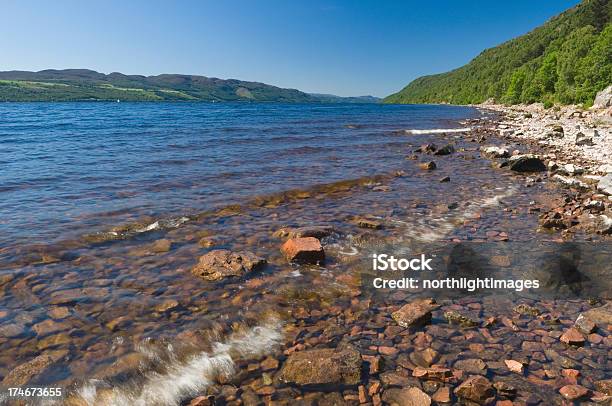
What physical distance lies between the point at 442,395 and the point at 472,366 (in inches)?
34.8

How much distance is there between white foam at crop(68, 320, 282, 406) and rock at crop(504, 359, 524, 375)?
3.58 meters

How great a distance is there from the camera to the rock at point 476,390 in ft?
15.9

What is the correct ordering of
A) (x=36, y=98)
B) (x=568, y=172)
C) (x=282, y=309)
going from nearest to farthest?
1. (x=282, y=309)
2. (x=568, y=172)
3. (x=36, y=98)

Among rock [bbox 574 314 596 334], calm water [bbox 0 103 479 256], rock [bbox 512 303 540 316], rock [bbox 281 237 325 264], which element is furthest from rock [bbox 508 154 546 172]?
rock [bbox 281 237 325 264]

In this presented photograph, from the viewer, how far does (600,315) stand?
6676 mm

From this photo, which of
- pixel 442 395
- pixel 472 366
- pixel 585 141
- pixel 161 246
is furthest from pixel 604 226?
pixel 585 141

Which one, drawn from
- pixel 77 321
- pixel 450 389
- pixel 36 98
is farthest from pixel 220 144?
pixel 36 98

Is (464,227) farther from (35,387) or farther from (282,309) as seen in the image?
(35,387)

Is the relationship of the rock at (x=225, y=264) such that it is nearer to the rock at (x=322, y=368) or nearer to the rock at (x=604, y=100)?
the rock at (x=322, y=368)

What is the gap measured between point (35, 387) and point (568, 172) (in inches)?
858

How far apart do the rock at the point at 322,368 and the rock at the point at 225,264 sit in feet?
10.5

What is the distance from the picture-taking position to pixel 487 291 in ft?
25.6

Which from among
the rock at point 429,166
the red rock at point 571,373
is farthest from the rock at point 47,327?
the rock at point 429,166

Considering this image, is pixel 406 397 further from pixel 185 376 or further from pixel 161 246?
pixel 161 246
